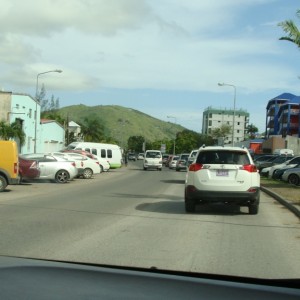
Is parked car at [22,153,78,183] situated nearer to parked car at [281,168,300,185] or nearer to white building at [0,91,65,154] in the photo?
parked car at [281,168,300,185]

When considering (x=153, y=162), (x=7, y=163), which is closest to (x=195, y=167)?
(x=7, y=163)

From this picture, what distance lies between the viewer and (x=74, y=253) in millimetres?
7574

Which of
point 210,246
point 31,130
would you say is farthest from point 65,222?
point 31,130

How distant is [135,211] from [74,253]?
6081 mm

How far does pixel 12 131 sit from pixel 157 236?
137 feet

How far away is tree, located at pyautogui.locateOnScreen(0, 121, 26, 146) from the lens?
4797cm

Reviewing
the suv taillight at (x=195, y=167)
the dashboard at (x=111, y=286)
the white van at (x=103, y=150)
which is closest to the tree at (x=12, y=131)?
the white van at (x=103, y=150)

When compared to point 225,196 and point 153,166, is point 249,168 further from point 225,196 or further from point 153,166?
point 153,166

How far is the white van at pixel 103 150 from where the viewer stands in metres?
42.2

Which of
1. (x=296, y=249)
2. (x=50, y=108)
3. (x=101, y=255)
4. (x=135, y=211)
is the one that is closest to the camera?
(x=101, y=255)

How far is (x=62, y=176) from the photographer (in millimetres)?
26203

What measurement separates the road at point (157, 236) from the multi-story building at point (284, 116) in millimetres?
88597

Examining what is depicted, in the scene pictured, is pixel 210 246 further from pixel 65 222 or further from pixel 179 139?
pixel 179 139

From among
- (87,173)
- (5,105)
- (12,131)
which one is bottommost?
(87,173)
